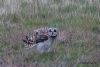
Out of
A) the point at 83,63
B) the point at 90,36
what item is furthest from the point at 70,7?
the point at 83,63

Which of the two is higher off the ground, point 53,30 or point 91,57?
point 53,30

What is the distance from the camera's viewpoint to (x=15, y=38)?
784 centimetres

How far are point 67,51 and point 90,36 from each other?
975mm

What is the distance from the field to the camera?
6805mm

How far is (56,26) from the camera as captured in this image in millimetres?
8656

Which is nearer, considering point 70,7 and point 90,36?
point 90,36

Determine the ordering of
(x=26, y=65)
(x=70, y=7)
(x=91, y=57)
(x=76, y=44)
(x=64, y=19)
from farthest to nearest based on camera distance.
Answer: (x=70, y=7)
(x=64, y=19)
(x=76, y=44)
(x=91, y=57)
(x=26, y=65)

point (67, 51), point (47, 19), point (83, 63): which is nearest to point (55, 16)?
point (47, 19)

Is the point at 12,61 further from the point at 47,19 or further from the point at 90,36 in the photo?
the point at 47,19

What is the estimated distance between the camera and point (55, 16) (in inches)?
366

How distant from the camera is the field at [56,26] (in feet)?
22.3

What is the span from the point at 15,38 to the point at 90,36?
56.3 inches

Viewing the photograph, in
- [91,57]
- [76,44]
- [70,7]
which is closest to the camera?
[91,57]

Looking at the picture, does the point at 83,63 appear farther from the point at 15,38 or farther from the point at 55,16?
the point at 55,16
